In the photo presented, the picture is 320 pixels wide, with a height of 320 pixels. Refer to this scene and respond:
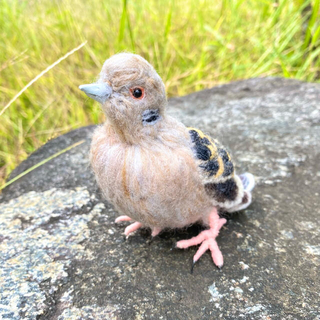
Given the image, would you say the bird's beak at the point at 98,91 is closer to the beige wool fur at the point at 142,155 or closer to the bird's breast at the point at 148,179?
the beige wool fur at the point at 142,155

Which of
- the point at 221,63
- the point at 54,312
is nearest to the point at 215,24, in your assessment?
the point at 221,63

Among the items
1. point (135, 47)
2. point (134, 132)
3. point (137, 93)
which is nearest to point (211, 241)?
point (134, 132)

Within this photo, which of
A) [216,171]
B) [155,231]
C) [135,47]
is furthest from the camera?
[135,47]

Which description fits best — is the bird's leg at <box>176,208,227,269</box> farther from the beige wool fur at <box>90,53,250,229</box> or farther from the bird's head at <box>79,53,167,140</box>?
the bird's head at <box>79,53,167,140</box>

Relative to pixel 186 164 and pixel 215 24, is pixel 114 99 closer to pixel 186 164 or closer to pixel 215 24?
pixel 186 164

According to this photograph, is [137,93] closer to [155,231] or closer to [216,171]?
[216,171]

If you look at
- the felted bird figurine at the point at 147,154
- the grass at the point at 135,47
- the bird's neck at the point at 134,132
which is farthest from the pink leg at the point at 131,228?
the grass at the point at 135,47

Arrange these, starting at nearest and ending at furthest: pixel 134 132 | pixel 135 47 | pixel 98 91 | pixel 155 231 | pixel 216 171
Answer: pixel 98 91
pixel 134 132
pixel 216 171
pixel 155 231
pixel 135 47
